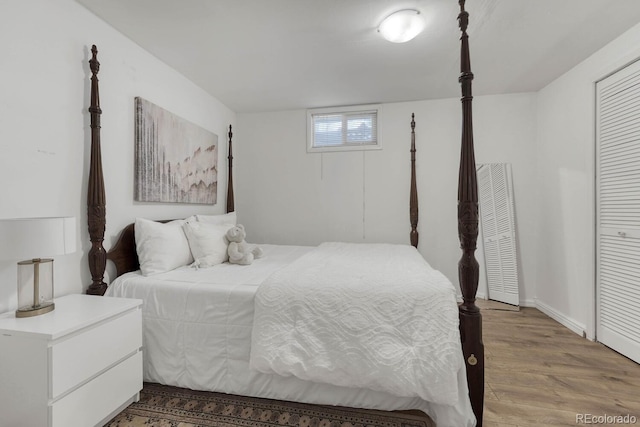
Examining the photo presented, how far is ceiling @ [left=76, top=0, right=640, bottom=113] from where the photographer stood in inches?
72.0

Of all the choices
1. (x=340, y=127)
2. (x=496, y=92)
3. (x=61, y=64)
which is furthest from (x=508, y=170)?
(x=61, y=64)

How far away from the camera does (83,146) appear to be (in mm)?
1803

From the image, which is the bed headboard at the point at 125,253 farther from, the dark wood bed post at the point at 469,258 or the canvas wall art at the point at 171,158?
the dark wood bed post at the point at 469,258

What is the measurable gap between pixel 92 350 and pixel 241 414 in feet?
2.61

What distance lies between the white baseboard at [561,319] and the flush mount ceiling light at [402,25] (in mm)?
2837

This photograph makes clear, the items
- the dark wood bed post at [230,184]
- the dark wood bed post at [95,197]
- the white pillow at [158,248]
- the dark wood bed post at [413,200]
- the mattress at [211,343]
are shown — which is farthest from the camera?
the dark wood bed post at [230,184]

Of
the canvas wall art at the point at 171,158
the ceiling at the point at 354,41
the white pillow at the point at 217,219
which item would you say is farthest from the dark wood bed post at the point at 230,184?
the ceiling at the point at 354,41

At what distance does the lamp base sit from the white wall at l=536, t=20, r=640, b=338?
3776 mm

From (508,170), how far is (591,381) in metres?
2.17

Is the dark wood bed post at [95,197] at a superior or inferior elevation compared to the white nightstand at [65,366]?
superior

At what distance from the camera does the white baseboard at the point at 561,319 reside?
2.51 m

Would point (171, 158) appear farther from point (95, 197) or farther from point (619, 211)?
point (619, 211)

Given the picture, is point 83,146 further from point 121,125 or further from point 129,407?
point 129,407

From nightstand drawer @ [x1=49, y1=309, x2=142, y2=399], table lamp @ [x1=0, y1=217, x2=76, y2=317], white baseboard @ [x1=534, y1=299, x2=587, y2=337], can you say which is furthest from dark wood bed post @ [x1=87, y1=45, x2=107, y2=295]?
white baseboard @ [x1=534, y1=299, x2=587, y2=337]
